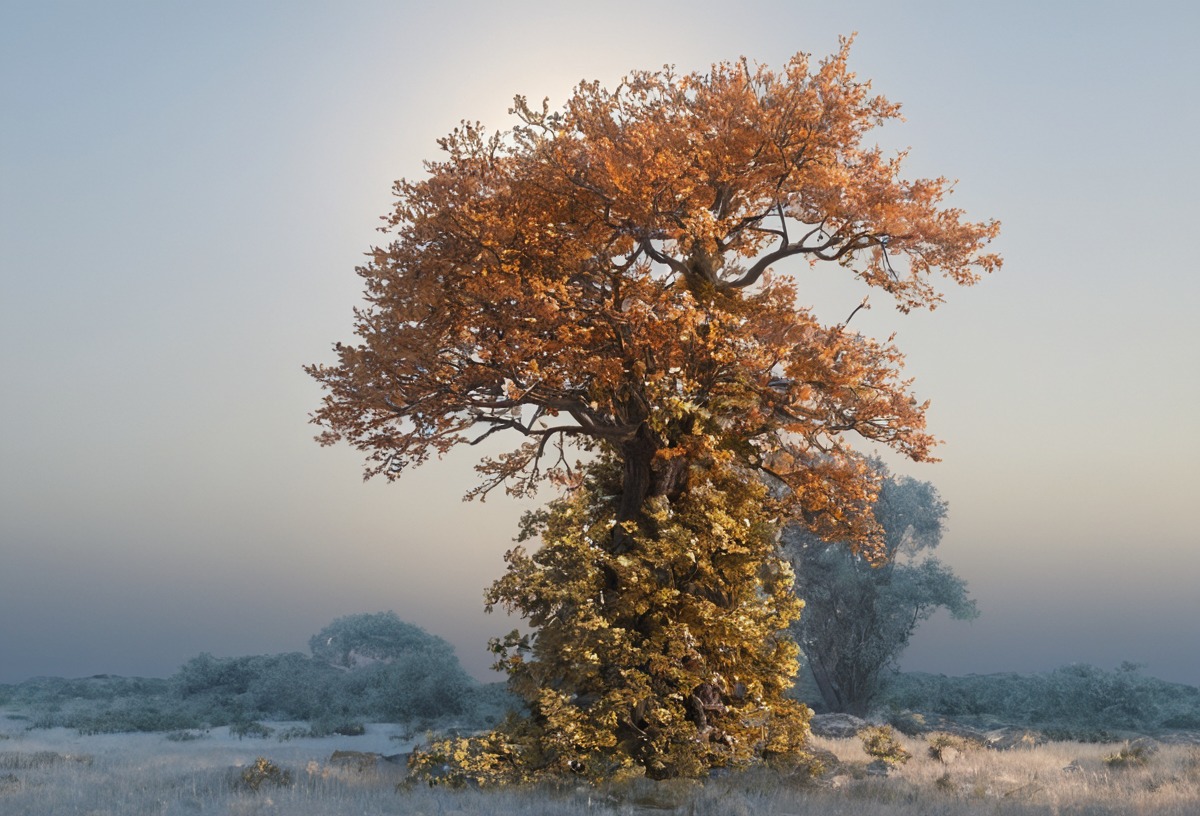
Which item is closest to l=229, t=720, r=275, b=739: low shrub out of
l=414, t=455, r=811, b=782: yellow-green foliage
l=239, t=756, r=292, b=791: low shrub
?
l=239, t=756, r=292, b=791: low shrub

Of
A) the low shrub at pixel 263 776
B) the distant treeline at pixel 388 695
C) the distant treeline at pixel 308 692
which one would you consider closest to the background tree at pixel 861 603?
the distant treeline at pixel 388 695

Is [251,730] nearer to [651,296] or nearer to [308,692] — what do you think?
[308,692]

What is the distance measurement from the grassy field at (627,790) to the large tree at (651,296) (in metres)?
3.06

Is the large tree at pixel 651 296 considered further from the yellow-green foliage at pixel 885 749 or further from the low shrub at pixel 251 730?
the low shrub at pixel 251 730

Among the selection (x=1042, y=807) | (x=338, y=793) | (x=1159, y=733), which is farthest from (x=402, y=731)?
(x=1159, y=733)

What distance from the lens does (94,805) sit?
1423 cm

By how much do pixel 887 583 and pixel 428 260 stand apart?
25.6m

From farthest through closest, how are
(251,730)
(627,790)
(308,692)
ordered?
(308,692)
(251,730)
(627,790)

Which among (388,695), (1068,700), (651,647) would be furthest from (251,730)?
(1068,700)

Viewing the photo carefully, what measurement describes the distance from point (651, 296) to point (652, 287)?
0.83 ft

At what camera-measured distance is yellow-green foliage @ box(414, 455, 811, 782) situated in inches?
618

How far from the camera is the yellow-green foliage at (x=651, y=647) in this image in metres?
15.7

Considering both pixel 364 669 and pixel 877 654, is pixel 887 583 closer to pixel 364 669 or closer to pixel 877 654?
pixel 877 654

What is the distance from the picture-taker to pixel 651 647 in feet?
52.5
